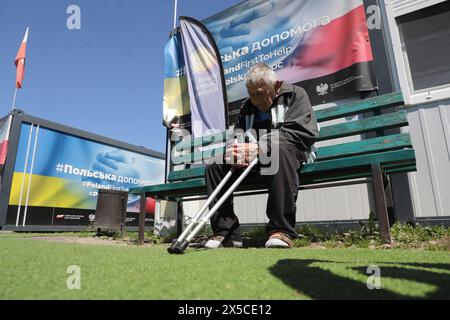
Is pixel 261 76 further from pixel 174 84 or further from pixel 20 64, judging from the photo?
pixel 20 64

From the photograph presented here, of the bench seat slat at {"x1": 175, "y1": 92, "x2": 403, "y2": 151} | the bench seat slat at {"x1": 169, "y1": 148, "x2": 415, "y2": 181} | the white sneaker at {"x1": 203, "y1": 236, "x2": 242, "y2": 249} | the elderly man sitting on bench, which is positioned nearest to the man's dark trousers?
the elderly man sitting on bench

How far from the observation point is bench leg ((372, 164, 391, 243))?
1872 mm

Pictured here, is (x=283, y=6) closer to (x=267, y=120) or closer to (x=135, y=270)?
(x=267, y=120)

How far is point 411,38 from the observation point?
11.3ft

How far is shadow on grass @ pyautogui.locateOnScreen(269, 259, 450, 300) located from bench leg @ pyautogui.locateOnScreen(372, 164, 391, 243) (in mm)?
708

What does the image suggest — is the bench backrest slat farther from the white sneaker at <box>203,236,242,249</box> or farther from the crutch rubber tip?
the crutch rubber tip

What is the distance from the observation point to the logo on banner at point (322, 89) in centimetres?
356

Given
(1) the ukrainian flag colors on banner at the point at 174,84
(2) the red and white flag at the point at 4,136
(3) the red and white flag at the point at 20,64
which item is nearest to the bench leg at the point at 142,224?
(1) the ukrainian flag colors on banner at the point at 174,84

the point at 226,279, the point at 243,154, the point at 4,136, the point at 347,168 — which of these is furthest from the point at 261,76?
the point at 4,136

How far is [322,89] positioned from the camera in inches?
141

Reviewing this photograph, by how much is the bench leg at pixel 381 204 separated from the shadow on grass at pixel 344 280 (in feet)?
2.32

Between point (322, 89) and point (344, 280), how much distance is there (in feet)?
9.82
